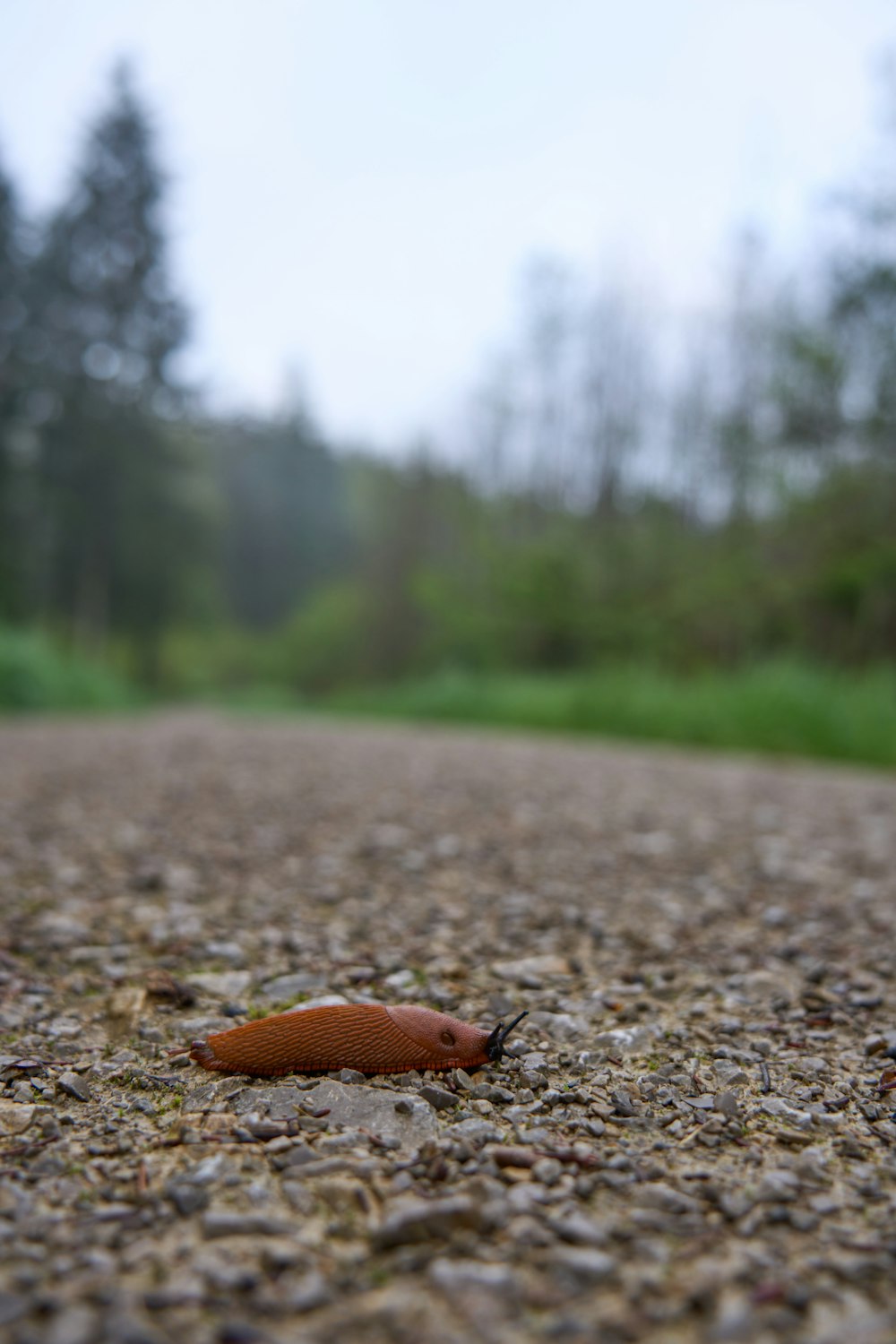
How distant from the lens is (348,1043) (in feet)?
6.20

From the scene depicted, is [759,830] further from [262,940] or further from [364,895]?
[262,940]

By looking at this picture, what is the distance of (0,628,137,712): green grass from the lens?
12414 mm

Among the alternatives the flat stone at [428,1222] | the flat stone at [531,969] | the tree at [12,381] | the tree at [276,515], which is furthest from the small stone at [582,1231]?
the tree at [276,515]

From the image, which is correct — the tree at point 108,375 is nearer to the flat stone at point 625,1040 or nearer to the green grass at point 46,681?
the green grass at point 46,681

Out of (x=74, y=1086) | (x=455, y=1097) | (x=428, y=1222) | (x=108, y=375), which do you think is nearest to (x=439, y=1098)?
(x=455, y=1097)

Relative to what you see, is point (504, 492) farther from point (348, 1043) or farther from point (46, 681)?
point (348, 1043)

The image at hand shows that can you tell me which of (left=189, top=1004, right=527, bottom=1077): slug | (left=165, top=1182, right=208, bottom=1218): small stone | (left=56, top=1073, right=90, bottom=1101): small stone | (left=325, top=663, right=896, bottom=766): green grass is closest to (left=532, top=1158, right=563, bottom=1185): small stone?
(left=189, top=1004, right=527, bottom=1077): slug

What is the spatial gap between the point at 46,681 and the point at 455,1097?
1279 centimetres

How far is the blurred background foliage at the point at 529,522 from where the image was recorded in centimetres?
1289

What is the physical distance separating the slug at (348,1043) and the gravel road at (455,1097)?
4 centimetres

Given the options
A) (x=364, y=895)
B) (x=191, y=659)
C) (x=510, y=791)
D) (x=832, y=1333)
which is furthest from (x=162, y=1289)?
(x=191, y=659)

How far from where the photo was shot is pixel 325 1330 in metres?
1.12

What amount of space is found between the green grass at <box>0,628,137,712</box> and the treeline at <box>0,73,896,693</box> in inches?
172

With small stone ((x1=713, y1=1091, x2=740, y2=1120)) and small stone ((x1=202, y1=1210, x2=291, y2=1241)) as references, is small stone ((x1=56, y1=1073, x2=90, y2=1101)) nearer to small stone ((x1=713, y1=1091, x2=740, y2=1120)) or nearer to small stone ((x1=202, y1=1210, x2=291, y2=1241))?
small stone ((x1=202, y1=1210, x2=291, y2=1241))
